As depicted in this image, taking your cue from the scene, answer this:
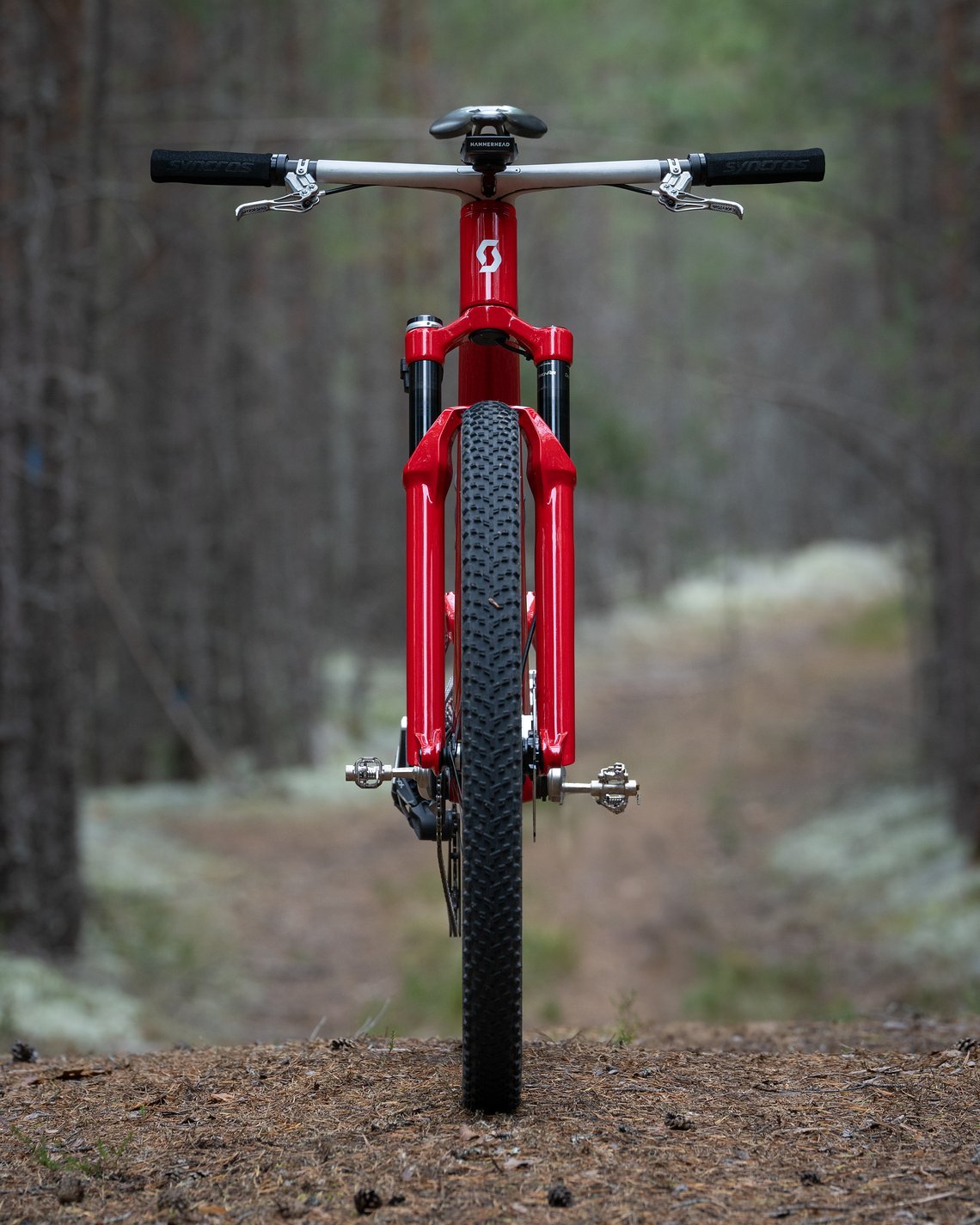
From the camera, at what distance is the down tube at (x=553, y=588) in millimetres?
3332

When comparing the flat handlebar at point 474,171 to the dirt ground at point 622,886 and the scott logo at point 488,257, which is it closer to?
the scott logo at point 488,257

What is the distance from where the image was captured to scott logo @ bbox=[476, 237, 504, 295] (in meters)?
3.71

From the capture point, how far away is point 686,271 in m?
31.2

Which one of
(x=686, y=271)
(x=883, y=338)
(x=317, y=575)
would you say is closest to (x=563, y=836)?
(x=883, y=338)

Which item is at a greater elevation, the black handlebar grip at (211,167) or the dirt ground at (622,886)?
the black handlebar grip at (211,167)

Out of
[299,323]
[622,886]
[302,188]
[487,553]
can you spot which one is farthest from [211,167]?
[299,323]

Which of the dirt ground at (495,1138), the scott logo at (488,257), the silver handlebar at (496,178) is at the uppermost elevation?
the silver handlebar at (496,178)

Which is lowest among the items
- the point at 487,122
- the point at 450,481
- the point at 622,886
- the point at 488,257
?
the point at 622,886

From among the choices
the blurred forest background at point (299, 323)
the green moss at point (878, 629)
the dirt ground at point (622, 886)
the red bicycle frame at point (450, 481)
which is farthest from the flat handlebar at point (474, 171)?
the green moss at point (878, 629)

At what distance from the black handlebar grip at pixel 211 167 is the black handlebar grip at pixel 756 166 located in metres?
1.25

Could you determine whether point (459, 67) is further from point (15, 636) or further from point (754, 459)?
point (754, 459)

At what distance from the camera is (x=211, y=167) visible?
3639 millimetres

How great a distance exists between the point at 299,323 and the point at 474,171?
44.1 feet

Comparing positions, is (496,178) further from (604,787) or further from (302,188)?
(604,787)
